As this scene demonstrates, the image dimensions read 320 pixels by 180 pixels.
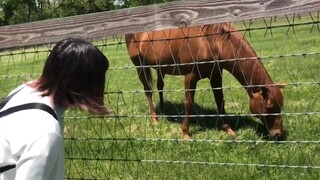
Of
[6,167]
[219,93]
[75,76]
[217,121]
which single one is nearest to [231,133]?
[217,121]

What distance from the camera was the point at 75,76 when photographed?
7.36 feet

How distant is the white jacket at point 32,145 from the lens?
6.77 feet

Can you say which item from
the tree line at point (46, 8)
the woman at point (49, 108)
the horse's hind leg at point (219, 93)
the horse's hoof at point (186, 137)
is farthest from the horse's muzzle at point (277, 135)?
the tree line at point (46, 8)

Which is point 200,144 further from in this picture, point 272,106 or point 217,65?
point 217,65

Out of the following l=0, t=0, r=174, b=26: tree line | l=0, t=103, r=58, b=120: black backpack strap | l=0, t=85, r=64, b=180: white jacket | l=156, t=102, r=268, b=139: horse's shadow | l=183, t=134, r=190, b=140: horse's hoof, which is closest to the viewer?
l=0, t=85, r=64, b=180: white jacket

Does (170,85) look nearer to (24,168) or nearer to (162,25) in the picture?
(162,25)

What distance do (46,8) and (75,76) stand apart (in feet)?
212

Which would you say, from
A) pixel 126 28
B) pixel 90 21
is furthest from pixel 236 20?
pixel 90 21

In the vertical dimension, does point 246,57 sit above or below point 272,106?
above

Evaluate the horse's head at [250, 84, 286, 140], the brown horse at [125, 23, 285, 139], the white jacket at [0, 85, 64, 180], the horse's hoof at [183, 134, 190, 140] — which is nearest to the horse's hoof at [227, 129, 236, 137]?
the brown horse at [125, 23, 285, 139]

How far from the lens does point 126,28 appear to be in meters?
3.74

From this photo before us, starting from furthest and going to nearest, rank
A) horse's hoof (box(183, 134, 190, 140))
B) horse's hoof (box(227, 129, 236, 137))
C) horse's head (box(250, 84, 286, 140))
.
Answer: horse's hoof (box(183, 134, 190, 140)), horse's hoof (box(227, 129, 236, 137)), horse's head (box(250, 84, 286, 140))

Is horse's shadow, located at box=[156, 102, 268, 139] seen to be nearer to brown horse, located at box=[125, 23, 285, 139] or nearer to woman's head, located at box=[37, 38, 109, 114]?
brown horse, located at box=[125, 23, 285, 139]

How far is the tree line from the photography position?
6024 cm
